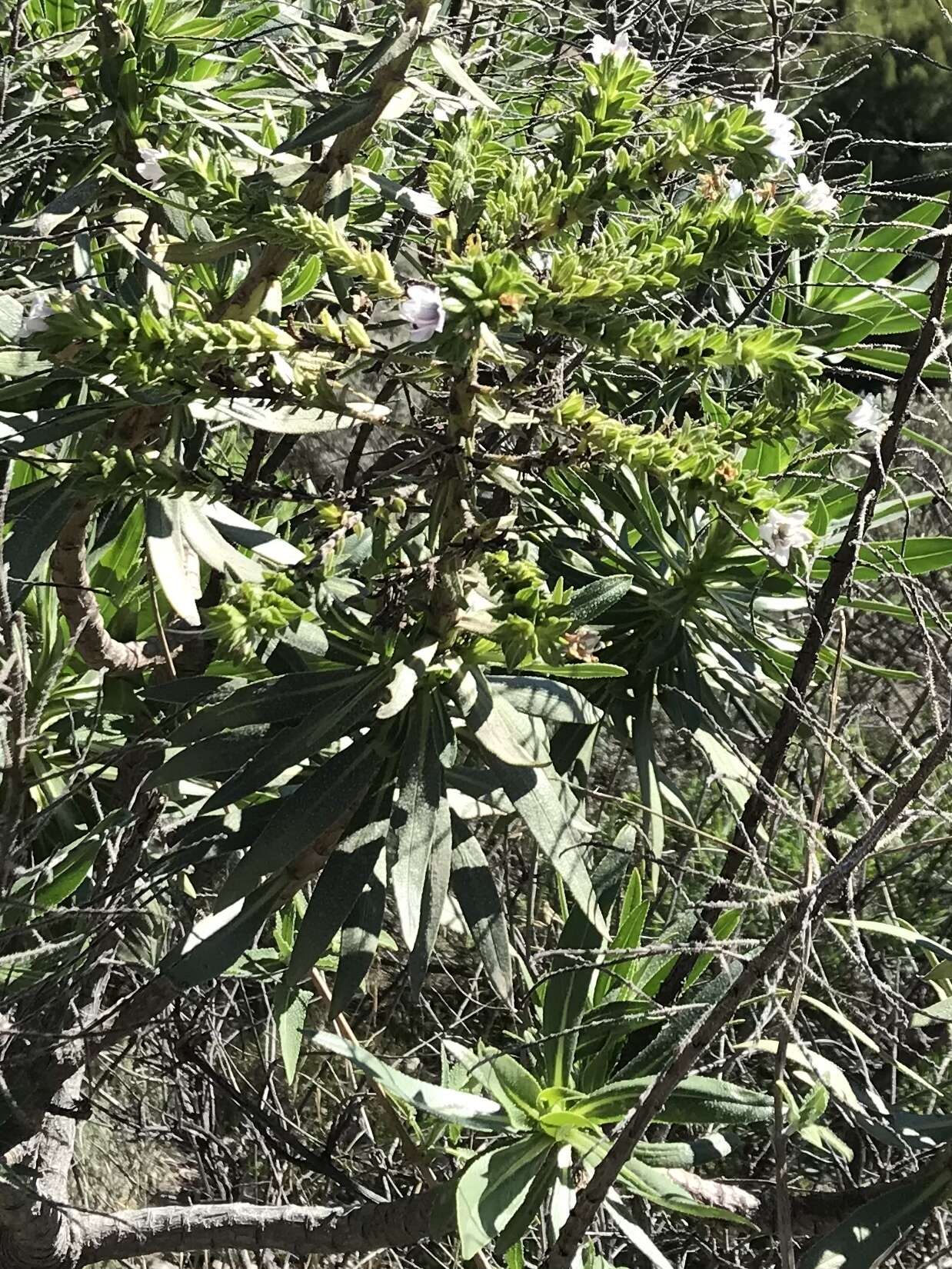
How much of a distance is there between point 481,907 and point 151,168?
0.90 metres

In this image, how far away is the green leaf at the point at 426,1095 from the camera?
4.16 feet

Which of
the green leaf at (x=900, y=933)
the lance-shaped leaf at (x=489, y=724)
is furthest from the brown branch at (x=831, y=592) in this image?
the lance-shaped leaf at (x=489, y=724)

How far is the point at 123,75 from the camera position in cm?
149

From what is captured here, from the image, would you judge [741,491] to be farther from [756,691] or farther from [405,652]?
[756,691]

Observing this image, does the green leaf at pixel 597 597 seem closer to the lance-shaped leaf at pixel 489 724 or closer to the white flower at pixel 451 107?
the lance-shaped leaf at pixel 489 724

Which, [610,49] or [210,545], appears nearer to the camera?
[610,49]

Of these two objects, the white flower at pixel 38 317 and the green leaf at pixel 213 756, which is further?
the green leaf at pixel 213 756

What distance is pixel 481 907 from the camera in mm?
1359

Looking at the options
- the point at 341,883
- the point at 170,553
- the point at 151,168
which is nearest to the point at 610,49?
the point at 151,168

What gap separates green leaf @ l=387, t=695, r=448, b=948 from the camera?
3.98ft

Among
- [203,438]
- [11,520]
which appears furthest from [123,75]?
[11,520]

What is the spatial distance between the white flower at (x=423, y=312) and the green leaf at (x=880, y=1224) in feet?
3.44

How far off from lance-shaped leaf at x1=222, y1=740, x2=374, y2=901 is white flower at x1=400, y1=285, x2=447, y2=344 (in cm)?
52

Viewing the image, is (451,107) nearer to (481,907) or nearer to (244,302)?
(244,302)
